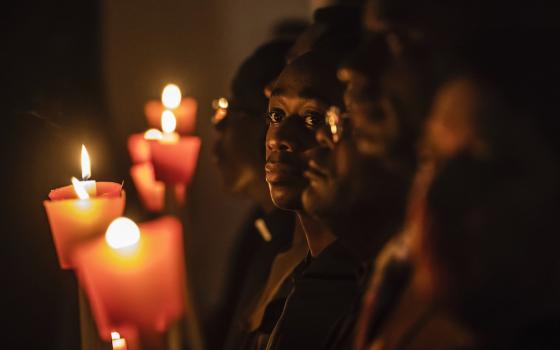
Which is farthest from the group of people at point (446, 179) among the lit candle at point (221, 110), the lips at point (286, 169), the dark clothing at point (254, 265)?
the lit candle at point (221, 110)

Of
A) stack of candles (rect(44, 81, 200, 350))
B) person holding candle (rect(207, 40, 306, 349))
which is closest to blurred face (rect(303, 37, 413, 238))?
stack of candles (rect(44, 81, 200, 350))

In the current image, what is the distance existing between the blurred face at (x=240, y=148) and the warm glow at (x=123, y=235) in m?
1.16

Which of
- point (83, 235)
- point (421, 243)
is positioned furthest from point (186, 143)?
point (421, 243)

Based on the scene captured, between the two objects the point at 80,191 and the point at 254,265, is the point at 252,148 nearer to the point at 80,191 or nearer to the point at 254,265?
the point at 254,265

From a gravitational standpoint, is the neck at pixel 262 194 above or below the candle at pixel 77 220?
below

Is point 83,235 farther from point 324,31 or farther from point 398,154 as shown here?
point 324,31

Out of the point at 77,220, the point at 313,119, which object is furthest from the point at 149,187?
the point at 77,220

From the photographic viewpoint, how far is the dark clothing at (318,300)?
58.6 inches

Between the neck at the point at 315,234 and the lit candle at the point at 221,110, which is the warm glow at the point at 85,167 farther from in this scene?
the lit candle at the point at 221,110

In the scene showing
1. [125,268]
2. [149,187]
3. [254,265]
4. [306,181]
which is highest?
[125,268]

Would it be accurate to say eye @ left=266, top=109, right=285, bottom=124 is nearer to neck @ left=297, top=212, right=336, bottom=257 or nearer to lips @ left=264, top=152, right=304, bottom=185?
lips @ left=264, top=152, right=304, bottom=185

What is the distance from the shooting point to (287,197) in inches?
63.0

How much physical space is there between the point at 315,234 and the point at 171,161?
0.39 metres

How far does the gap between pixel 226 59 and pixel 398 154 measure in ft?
11.1
